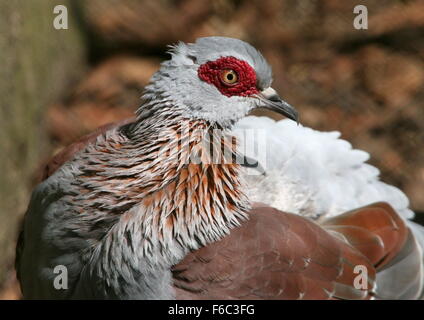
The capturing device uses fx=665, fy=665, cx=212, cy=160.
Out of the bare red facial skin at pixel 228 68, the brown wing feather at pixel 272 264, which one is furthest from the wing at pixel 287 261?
the bare red facial skin at pixel 228 68

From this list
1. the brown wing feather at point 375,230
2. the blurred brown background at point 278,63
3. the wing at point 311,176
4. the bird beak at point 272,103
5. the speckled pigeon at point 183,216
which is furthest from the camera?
the blurred brown background at point 278,63

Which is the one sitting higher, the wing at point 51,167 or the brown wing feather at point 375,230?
the wing at point 51,167

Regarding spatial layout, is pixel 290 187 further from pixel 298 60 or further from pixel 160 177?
pixel 298 60

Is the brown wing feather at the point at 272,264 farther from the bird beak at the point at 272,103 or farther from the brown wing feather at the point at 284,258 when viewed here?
the bird beak at the point at 272,103

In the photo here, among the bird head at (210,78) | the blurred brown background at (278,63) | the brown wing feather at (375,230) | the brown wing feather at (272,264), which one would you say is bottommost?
the brown wing feather at (272,264)

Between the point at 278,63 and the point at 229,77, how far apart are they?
11.2 feet

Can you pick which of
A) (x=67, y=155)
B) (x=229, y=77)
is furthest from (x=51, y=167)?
(x=229, y=77)

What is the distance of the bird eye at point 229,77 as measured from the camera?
349cm

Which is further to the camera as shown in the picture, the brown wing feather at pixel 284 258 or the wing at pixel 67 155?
the wing at pixel 67 155

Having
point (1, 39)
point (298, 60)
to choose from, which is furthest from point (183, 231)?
point (298, 60)

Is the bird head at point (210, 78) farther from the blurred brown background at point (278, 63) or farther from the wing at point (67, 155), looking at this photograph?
the blurred brown background at point (278, 63)

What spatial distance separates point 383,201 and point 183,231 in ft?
5.51

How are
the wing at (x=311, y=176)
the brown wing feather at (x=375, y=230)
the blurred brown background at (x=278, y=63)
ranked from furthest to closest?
the blurred brown background at (x=278, y=63)
the wing at (x=311, y=176)
the brown wing feather at (x=375, y=230)
